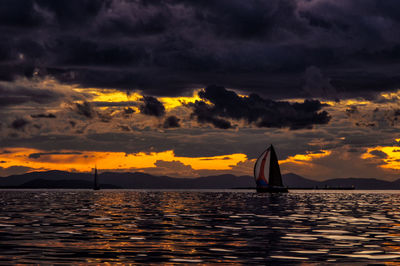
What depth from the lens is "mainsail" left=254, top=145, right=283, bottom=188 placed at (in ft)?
648

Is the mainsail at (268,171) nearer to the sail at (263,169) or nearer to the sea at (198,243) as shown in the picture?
the sail at (263,169)

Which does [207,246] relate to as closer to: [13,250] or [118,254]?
[118,254]

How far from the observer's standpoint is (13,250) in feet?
94.0

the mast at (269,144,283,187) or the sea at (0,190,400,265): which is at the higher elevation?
the mast at (269,144,283,187)

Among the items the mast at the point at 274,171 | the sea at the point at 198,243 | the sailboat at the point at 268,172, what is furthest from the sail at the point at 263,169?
the sea at the point at 198,243

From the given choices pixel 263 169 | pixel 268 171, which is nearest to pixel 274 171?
pixel 268 171

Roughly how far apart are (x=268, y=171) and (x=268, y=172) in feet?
1.06

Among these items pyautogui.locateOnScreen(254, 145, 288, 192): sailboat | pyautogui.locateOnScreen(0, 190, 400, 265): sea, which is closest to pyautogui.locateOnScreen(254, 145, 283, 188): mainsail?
pyautogui.locateOnScreen(254, 145, 288, 192): sailboat

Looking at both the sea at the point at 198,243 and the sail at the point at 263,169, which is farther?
the sail at the point at 263,169

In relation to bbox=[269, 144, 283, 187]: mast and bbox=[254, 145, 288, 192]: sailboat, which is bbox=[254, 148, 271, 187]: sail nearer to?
bbox=[254, 145, 288, 192]: sailboat

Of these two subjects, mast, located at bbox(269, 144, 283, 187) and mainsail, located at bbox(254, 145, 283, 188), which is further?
mainsail, located at bbox(254, 145, 283, 188)

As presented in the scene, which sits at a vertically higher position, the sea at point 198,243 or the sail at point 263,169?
the sail at point 263,169

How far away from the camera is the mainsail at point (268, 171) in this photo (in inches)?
7781

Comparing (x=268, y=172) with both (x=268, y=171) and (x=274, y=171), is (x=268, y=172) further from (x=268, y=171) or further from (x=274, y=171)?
(x=274, y=171)
